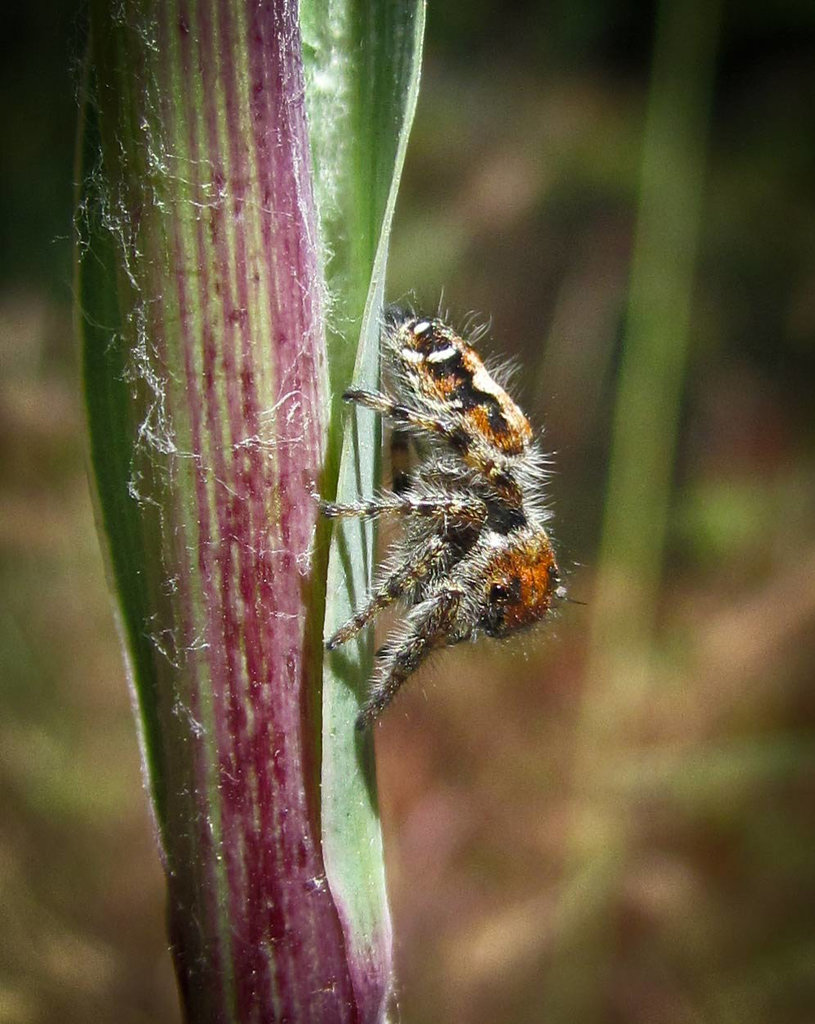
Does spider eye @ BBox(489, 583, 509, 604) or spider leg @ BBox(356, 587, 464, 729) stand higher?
spider eye @ BBox(489, 583, 509, 604)

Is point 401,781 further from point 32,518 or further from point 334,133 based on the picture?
point 334,133

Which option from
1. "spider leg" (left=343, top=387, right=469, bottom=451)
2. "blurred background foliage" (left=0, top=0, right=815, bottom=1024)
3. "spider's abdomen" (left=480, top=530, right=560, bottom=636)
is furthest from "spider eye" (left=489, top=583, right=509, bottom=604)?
"blurred background foliage" (left=0, top=0, right=815, bottom=1024)

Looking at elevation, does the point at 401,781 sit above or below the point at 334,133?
below

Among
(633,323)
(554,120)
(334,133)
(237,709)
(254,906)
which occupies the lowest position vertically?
(254,906)

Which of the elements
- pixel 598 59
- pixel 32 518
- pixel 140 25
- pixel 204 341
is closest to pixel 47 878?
pixel 32 518

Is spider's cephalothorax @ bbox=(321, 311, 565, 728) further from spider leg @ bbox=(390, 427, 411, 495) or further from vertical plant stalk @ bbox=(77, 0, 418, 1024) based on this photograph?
vertical plant stalk @ bbox=(77, 0, 418, 1024)

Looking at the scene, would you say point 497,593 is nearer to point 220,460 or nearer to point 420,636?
point 420,636

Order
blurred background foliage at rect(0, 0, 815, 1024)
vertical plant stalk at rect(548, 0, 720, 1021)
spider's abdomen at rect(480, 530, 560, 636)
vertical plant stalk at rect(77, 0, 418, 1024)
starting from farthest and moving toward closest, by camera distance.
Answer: vertical plant stalk at rect(548, 0, 720, 1021)
blurred background foliage at rect(0, 0, 815, 1024)
spider's abdomen at rect(480, 530, 560, 636)
vertical plant stalk at rect(77, 0, 418, 1024)
